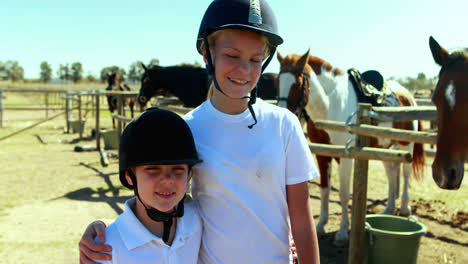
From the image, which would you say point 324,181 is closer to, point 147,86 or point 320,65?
point 320,65

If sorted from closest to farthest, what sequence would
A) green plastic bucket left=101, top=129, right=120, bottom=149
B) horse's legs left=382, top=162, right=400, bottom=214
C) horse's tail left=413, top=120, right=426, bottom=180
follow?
1. horse's legs left=382, top=162, right=400, bottom=214
2. horse's tail left=413, top=120, right=426, bottom=180
3. green plastic bucket left=101, top=129, right=120, bottom=149

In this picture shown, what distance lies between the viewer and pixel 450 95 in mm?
2539

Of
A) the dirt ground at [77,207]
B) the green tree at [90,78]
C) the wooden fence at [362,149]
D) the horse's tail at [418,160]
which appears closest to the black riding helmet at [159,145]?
the wooden fence at [362,149]

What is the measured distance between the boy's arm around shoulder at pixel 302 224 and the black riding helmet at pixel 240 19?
31 cm

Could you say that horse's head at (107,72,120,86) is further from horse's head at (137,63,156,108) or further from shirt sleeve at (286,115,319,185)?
shirt sleeve at (286,115,319,185)

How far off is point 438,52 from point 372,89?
5.77ft

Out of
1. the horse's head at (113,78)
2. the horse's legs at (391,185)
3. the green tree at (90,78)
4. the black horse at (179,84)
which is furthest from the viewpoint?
the green tree at (90,78)

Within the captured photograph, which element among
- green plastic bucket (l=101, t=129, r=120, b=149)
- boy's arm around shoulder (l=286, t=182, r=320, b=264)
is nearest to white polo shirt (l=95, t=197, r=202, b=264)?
boy's arm around shoulder (l=286, t=182, r=320, b=264)

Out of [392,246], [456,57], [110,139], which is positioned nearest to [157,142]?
[456,57]

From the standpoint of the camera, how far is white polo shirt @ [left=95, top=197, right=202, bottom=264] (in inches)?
48.7

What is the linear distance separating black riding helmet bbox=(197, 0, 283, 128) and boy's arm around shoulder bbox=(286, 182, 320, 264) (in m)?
0.31

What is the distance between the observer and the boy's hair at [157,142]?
129cm

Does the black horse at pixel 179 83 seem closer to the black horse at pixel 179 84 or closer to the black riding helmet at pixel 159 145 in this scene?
the black horse at pixel 179 84

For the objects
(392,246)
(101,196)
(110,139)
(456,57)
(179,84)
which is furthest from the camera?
(110,139)
